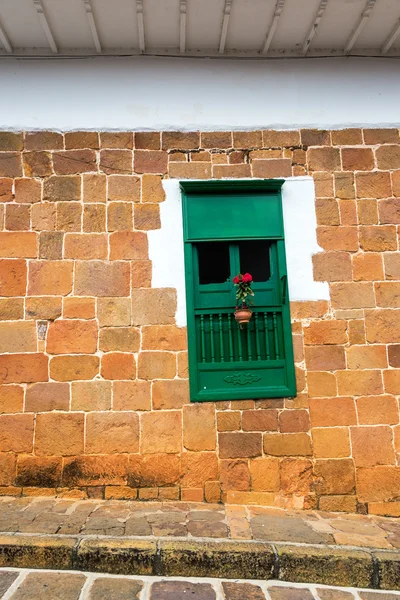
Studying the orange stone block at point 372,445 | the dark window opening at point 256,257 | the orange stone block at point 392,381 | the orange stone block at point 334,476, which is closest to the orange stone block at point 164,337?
the dark window opening at point 256,257

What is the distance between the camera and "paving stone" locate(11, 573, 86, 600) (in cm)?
254

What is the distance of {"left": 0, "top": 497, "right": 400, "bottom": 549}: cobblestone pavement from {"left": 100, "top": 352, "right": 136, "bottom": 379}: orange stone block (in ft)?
3.13

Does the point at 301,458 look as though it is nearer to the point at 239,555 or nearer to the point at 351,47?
the point at 239,555

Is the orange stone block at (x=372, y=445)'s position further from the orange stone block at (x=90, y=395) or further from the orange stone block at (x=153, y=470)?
the orange stone block at (x=90, y=395)

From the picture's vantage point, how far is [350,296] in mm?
4047

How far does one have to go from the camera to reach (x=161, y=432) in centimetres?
382

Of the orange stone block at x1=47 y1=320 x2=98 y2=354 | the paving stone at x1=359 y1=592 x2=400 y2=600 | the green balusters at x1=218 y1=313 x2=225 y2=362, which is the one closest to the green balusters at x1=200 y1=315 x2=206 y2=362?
the green balusters at x1=218 y1=313 x2=225 y2=362

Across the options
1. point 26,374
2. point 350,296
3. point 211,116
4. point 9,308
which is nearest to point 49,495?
point 26,374

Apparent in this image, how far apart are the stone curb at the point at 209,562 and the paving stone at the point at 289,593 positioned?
0.10 meters

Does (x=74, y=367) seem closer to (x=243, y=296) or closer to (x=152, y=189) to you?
(x=243, y=296)

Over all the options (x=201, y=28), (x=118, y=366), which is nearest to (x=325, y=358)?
(x=118, y=366)

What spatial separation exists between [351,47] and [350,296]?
A: 219 cm

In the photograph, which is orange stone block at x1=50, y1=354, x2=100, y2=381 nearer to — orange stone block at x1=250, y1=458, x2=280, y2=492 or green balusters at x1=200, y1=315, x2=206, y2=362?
green balusters at x1=200, y1=315, x2=206, y2=362

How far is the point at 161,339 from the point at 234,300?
677 millimetres
